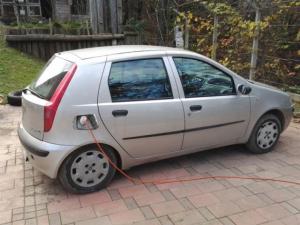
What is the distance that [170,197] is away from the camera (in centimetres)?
390

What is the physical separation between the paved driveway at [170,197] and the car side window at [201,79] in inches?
37.8

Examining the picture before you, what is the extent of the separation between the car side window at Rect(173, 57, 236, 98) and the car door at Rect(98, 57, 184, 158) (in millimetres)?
191

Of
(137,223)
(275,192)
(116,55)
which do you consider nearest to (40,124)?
(116,55)

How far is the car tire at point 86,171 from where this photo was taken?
12.6ft

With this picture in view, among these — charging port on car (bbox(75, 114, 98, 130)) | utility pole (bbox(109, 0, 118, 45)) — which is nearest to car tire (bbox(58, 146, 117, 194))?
charging port on car (bbox(75, 114, 98, 130))

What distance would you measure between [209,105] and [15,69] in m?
7.04

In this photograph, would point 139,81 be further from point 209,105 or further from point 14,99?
point 14,99

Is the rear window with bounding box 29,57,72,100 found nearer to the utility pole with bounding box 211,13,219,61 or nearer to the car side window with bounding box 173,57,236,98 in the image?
the car side window with bounding box 173,57,236,98

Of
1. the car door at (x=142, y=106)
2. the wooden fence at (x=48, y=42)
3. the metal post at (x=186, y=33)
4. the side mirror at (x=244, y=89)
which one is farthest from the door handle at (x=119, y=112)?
the wooden fence at (x=48, y=42)

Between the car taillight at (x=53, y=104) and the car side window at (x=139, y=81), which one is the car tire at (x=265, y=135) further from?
the car taillight at (x=53, y=104)

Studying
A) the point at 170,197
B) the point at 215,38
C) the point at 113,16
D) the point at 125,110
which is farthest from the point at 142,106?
the point at 113,16

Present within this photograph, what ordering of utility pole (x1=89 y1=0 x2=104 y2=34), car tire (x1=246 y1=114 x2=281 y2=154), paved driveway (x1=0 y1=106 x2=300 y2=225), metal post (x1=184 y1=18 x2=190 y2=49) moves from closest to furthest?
paved driveway (x1=0 y1=106 x2=300 y2=225) < car tire (x1=246 y1=114 x2=281 y2=154) < metal post (x1=184 y1=18 x2=190 y2=49) < utility pole (x1=89 y1=0 x2=104 y2=34)

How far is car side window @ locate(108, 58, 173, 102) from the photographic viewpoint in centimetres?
397

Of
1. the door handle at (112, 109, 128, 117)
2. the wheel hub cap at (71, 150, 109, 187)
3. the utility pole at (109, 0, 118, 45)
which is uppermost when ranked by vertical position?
the utility pole at (109, 0, 118, 45)
